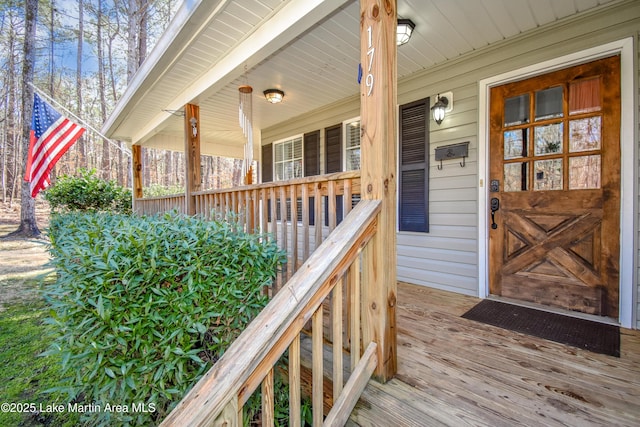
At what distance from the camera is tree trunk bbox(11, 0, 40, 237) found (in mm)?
8067

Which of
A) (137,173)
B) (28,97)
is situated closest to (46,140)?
(137,173)

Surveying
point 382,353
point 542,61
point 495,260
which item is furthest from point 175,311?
point 542,61

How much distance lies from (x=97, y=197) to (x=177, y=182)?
11.8 meters

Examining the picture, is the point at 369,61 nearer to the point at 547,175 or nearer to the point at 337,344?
the point at 337,344

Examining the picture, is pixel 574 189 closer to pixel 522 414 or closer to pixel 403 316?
pixel 403 316

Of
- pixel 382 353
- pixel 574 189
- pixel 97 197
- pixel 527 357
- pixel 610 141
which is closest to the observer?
pixel 382 353

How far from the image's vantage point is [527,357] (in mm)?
1751

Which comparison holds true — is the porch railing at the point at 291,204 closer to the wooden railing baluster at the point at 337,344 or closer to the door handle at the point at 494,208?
the wooden railing baluster at the point at 337,344

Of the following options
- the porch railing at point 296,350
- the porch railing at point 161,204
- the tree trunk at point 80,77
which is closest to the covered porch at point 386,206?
the porch railing at point 296,350

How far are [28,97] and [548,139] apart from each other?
42.9 ft

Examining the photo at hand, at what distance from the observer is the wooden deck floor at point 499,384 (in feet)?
4.14

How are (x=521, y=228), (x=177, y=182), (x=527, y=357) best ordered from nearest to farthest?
1. (x=527, y=357)
2. (x=521, y=228)
3. (x=177, y=182)

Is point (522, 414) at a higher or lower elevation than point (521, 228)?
lower

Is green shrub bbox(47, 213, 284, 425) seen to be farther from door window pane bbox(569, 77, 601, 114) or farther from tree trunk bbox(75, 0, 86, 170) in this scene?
tree trunk bbox(75, 0, 86, 170)
